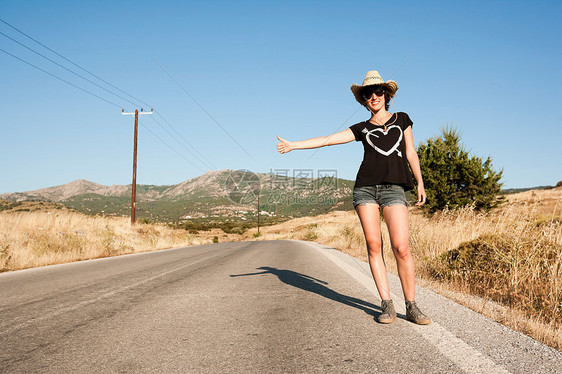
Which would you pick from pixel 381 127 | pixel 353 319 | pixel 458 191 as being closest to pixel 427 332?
pixel 353 319

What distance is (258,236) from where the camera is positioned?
53.4 meters

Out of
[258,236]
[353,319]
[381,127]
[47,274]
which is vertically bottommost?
[258,236]

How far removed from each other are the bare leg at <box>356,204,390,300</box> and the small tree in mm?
18616

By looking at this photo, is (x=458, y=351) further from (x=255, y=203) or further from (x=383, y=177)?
(x=255, y=203)

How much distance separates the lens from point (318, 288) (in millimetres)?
5707

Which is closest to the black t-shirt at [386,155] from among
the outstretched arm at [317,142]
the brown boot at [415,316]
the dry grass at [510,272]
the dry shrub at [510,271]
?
the outstretched arm at [317,142]

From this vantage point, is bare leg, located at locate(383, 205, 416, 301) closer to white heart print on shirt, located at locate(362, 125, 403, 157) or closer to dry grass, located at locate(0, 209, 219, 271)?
white heart print on shirt, located at locate(362, 125, 403, 157)

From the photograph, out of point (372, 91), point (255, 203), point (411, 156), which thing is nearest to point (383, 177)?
point (411, 156)

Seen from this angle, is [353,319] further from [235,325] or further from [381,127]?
[381,127]

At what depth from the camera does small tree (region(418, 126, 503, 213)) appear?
2117 cm

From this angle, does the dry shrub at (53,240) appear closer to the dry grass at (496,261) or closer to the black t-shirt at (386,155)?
the dry grass at (496,261)

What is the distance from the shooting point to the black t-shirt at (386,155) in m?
3.73

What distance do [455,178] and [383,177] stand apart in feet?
67.4

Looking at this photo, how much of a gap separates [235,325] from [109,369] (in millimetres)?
1338
